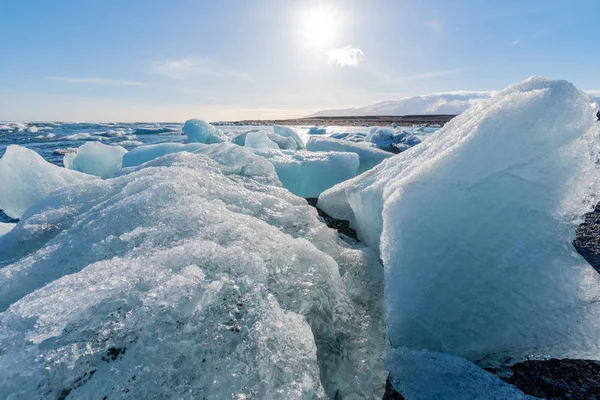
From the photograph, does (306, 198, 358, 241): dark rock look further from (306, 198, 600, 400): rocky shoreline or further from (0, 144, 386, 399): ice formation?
(306, 198, 600, 400): rocky shoreline

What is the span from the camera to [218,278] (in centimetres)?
116

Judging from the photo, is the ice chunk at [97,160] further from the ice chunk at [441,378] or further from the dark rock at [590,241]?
the dark rock at [590,241]

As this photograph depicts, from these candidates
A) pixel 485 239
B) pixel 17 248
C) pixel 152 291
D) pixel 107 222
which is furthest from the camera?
pixel 17 248

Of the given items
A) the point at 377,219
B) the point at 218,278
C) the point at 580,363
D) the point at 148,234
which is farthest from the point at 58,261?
the point at 580,363

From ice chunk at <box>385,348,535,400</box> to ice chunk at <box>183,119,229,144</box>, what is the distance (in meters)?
8.69

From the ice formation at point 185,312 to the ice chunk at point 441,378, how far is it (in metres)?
0.09

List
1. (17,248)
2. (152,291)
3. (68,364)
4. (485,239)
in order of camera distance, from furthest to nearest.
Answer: (17,248) < (485,239) < (152,291) < (68,364)

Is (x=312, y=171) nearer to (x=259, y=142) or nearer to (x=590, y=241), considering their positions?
(x=590, y=241)

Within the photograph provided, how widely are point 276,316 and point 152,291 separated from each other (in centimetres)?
43

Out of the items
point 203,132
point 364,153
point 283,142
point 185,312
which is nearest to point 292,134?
point 283,142

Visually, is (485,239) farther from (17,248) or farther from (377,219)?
(17,248)

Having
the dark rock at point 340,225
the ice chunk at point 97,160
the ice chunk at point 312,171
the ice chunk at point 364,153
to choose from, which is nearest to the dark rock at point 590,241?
the dark rock at point 340,225

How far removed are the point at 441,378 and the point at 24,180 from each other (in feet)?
14.8

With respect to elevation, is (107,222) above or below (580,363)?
above
